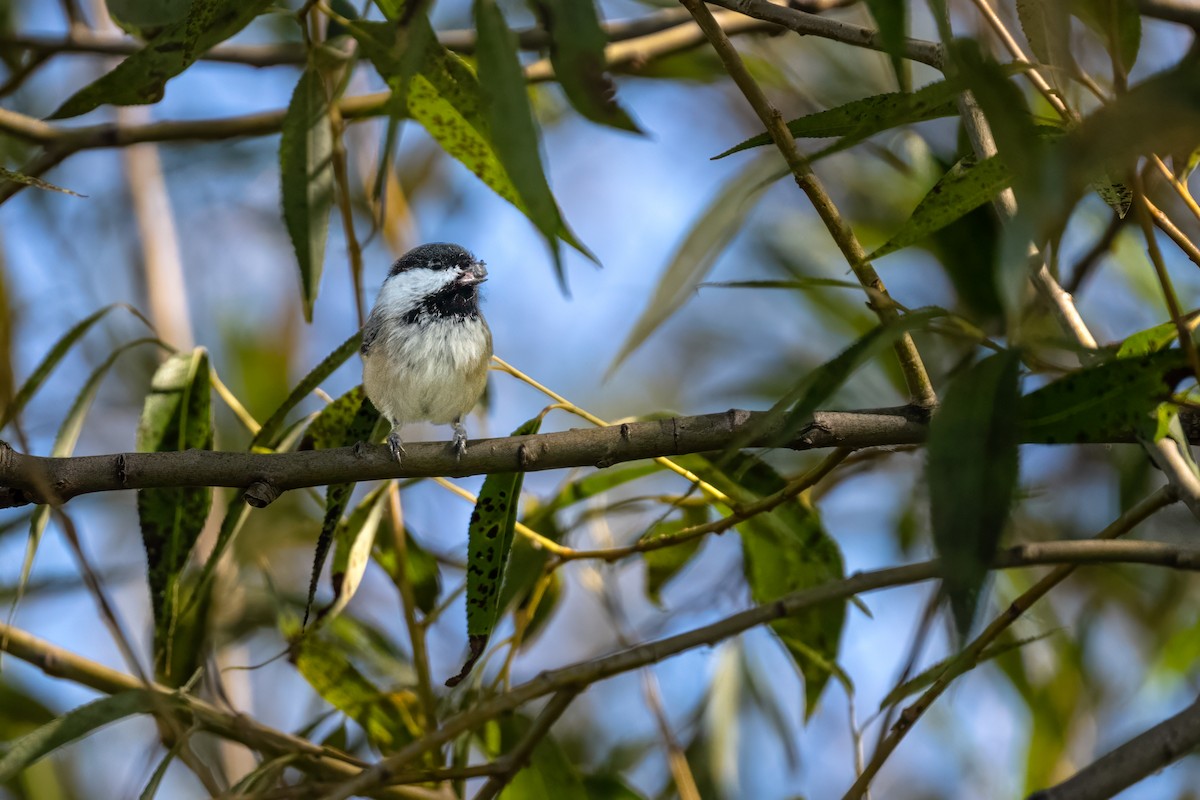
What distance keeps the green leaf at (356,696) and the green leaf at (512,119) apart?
123cm

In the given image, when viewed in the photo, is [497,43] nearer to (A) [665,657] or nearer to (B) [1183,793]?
(A) [665,657]

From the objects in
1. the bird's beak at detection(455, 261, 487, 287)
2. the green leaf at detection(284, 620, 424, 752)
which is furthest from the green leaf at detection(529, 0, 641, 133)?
the bird's beak at detection(455, 261, 487, 287)

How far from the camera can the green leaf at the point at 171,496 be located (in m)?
2.02

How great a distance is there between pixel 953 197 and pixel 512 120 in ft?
1.91

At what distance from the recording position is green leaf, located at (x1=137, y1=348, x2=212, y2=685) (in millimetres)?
2023

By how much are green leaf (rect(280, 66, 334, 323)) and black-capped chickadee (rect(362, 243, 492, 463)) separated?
1.58 ft

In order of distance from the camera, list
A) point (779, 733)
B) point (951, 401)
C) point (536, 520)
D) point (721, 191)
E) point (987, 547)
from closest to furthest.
A: point (987, 547) → point (951, 401) → point (721, 191) → point (536, 520) → point (779, 733)

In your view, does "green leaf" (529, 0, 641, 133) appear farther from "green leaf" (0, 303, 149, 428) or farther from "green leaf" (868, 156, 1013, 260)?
"green leaf" (0, 303, 149, 428)

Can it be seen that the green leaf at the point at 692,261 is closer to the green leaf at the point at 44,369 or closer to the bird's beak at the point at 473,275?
the green leaf at the point at 44,369

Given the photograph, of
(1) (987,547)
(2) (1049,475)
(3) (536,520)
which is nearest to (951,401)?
(1) (987,547)

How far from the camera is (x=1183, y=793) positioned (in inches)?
110

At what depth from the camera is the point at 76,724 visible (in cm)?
173

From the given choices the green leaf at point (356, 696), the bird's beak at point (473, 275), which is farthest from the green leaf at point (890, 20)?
the bird's beak at point (473, 275)

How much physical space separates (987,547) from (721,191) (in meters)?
0.85
